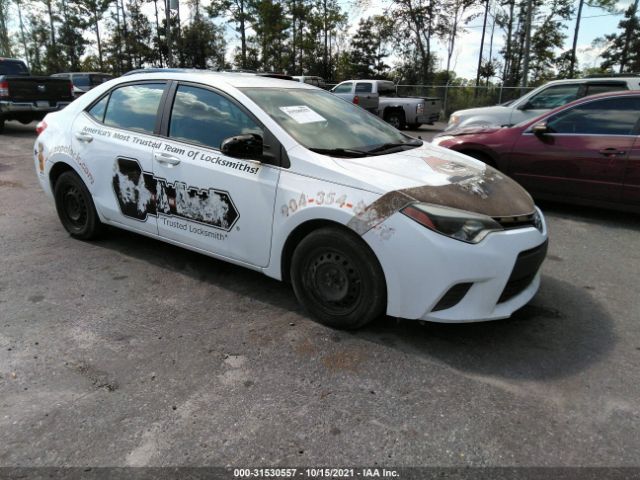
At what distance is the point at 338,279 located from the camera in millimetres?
3229

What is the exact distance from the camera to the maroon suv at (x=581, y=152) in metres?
5.76

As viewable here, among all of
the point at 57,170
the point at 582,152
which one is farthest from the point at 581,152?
the point at 57,170

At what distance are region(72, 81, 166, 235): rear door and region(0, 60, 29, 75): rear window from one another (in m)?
15.4

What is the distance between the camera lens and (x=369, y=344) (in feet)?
10.4

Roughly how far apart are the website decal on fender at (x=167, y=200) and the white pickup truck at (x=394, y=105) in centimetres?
1375

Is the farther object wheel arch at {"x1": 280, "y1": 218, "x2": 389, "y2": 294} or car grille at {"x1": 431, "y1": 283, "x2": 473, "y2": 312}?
wheel arch at {"x1": 280, "y1": 218, "x2": 389, "y2": 294}

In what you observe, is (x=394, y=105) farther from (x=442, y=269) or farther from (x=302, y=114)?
(x=442, y=269)

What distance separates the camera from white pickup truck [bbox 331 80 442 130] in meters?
17.6

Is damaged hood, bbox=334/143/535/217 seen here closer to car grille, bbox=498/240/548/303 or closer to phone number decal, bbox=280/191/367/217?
phone number decal, bbox=280/191/367/217

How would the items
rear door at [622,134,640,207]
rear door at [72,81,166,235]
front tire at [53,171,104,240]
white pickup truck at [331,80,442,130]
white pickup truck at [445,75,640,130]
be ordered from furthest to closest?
white pickup truck at [331,80,442,130], white pickup truck at [445,75,640,130], rear door at [622,134,640,207], front tire at [53,171,104,240], rear door at [72,81,166,235]

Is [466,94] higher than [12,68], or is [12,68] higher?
[12,68]

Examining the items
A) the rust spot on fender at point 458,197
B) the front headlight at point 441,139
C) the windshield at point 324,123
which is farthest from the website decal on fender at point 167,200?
the front headlight at point 441,139

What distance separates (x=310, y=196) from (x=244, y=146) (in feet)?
1.96

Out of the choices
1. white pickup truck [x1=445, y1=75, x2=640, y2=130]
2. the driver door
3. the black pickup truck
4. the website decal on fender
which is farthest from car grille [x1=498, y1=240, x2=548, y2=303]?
the black pickup truck
